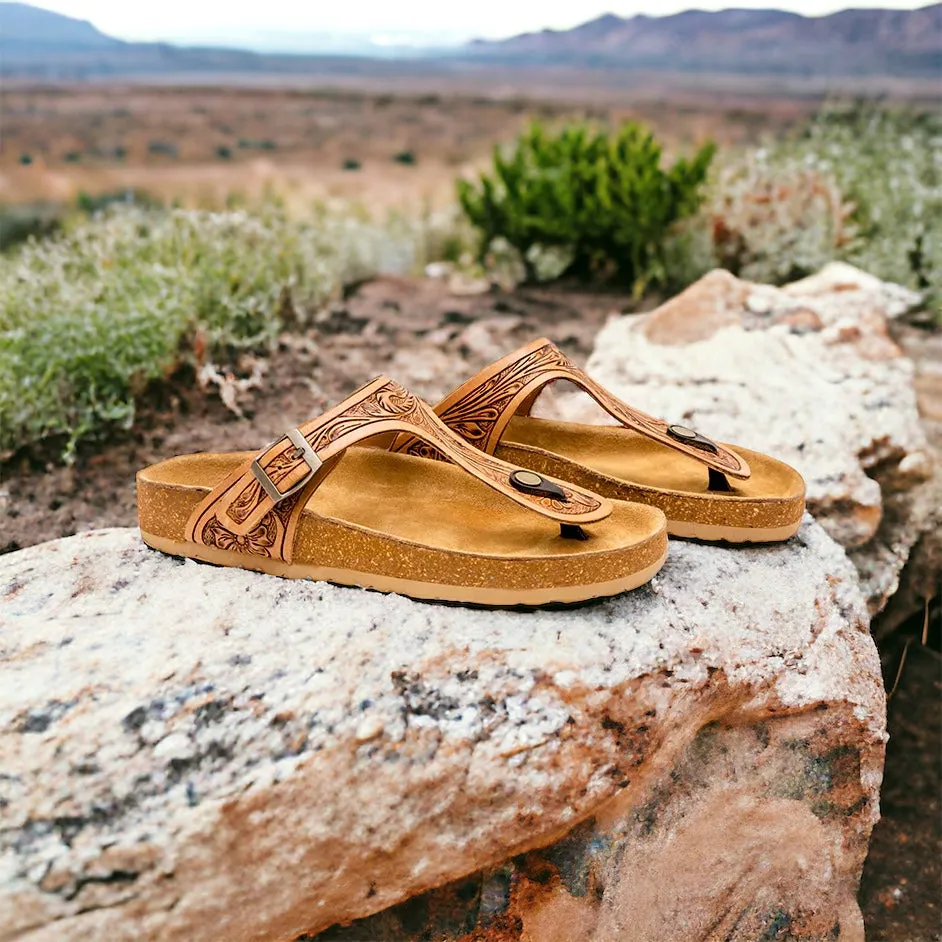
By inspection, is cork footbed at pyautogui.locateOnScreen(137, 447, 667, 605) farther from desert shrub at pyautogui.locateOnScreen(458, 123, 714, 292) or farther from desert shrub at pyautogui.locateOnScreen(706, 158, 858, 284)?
desert shrub at pyautogui.locateOnScreen(706, 158, 858, 284)

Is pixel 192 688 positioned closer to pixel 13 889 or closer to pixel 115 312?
pixel 13 889

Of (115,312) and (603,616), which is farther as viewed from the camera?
(115,312)

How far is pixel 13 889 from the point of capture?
111 cm

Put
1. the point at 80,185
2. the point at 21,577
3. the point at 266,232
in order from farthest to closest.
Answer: the point at 80,185, the point at 266,232, the point at 21,577

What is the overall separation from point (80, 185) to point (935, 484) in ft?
12.7

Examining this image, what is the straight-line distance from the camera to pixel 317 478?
1.41 metres

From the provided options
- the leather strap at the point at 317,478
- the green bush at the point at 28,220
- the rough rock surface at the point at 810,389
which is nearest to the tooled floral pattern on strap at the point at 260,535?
the leather strap at the point at 317,478

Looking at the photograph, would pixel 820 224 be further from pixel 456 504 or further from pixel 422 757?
pixel 422 757

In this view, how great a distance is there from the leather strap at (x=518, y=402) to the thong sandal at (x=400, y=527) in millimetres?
183

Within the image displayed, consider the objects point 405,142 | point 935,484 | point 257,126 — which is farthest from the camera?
point 405,142

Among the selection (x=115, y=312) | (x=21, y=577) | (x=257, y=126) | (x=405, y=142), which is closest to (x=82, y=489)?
(x=115, y=312)

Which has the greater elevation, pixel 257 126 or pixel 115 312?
pixel 257 126

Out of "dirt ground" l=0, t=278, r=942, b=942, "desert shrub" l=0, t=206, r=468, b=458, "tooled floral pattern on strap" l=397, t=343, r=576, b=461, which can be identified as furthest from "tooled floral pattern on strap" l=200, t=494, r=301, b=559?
"desert shrub" l=0, t=206, r=468, b=458

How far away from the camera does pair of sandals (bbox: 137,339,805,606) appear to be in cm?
141
